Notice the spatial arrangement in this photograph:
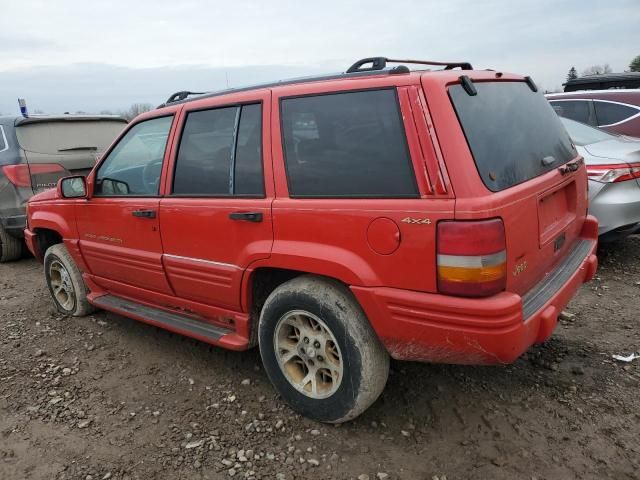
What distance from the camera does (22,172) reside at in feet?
18.9

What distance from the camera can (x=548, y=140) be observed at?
2.79 metres

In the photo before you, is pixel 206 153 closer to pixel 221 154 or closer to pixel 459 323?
pixel 221 154

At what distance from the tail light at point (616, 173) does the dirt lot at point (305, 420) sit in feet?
4.10

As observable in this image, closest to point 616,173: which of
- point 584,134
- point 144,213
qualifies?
point 584,134

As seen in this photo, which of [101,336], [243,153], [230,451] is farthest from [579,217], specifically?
[101,336]

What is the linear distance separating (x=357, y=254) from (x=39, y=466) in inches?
77.7

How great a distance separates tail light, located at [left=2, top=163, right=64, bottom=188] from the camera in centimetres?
573

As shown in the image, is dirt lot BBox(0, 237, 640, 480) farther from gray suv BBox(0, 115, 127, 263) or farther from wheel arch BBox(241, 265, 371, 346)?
gray suv BBox(0, 115, 127, 263)

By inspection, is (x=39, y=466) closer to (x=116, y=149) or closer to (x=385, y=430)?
(x=385, y=430)

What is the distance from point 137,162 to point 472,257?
252cm

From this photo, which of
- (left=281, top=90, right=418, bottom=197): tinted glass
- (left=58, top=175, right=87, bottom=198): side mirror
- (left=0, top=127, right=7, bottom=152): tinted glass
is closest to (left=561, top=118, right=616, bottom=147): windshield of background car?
(left=281, top=90, right=418, bottom=197): tinted glass

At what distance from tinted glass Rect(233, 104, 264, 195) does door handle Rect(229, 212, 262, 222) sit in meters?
0.12

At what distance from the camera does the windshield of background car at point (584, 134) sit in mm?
5016

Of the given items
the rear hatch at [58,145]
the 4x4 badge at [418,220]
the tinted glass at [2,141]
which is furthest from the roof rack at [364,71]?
the tinted glass at [2,141]
